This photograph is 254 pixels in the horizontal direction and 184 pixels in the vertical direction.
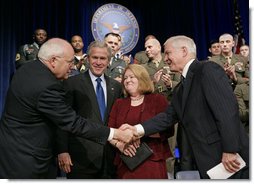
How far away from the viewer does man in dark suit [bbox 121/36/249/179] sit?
1.86m

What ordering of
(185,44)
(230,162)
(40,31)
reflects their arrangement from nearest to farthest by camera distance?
(230,162) < (185,44) < (40,31)

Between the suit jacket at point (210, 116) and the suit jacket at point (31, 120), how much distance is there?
651 millimetres

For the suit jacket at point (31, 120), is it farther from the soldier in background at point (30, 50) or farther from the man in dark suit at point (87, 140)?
the soldier in background at point (30, 50)

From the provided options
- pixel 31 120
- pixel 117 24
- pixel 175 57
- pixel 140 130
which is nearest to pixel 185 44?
pixel 175 57

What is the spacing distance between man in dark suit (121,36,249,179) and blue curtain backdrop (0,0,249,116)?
873 millimetres

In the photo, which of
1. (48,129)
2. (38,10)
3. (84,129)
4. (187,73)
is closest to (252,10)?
(187,73)

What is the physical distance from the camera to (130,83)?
2381mm

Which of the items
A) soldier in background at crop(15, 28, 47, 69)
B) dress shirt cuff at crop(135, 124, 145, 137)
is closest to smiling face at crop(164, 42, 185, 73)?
dress shirt cuff at crop(135, 124, 145, 137)

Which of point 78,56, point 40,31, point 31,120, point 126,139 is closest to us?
point 31,120

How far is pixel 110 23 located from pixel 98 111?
1836 mm

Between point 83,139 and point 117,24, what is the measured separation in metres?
1.90

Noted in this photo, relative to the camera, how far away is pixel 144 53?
3818 millimetres

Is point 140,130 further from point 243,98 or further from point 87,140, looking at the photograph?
point 243,98

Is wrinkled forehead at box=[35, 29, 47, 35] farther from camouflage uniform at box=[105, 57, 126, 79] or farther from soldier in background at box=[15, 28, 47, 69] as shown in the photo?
camouflage uniform at box=[105, 57, 126, 79]
